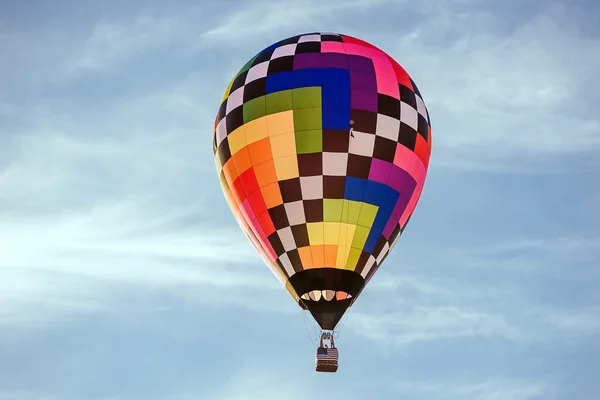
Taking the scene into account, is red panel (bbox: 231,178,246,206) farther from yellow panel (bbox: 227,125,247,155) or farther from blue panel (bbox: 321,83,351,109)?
blue panel (bbox: 321,83,351,109)

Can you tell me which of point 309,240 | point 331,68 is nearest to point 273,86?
point 331,68

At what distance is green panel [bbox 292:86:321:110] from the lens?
29.0 metres

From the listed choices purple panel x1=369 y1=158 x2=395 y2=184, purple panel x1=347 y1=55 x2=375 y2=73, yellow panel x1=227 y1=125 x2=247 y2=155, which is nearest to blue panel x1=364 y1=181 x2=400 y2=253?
purple panel x1=369 y1=158 x2=395 y2=184

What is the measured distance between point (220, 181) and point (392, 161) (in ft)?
12.8

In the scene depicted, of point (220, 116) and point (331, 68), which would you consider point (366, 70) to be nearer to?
point (331, 68)

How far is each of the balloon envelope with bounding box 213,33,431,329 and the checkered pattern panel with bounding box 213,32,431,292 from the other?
2cm

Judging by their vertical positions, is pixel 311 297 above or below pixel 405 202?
below

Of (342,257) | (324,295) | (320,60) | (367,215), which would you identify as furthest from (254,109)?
(324,295)

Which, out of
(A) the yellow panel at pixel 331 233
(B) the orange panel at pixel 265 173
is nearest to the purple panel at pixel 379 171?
(A) the yellow panel at pixel 331 233

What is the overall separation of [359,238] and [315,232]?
3.05 ft

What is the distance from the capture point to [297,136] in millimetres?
28828

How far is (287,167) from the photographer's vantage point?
28.8 m

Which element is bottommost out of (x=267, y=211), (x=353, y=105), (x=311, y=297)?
(x=311, y=297)

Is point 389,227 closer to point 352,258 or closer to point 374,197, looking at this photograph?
point 374,197
